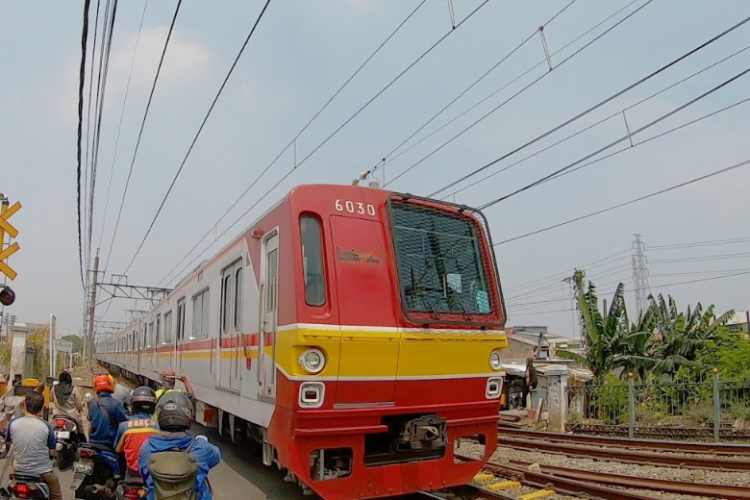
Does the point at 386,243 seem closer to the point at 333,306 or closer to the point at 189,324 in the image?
the point at 333,306

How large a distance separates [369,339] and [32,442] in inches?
119

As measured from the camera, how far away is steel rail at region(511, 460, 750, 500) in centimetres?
686

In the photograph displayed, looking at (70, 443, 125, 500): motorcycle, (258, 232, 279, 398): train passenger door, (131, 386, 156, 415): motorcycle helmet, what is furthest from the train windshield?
(70, 443, 125, 500): motorcycle

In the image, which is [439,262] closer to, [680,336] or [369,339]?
[369,339]

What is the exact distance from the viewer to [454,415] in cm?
640

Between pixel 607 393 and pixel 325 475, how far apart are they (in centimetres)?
1094

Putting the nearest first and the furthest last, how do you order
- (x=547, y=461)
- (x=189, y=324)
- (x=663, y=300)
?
1. (x=547, y=461)
2. (x=189, y=324)
3. (x=663, y=300)

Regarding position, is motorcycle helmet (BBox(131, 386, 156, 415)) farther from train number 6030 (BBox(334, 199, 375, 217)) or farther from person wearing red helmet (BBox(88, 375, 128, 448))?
train number 6030 (BBox(334, 199, 375, 217))

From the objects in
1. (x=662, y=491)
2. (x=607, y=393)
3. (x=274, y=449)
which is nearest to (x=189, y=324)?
(x=274, y=449)

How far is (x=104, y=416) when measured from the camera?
586 centimetres

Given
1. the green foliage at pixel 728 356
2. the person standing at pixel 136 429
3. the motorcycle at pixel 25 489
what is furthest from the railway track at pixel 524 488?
the green foliage at pixel 728 356

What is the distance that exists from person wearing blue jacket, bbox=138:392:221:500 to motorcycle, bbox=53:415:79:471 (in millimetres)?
3287

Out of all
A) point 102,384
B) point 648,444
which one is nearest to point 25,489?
point 102,384

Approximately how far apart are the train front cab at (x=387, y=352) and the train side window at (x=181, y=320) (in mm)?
6807
